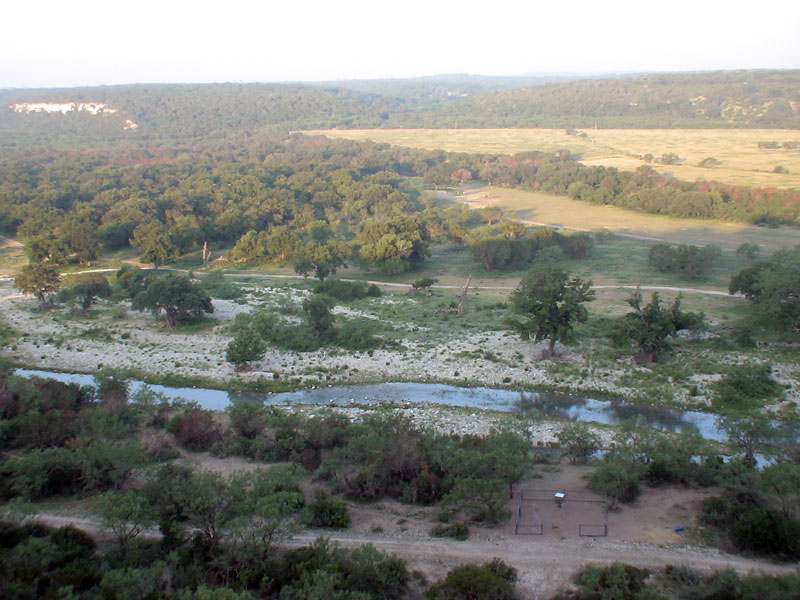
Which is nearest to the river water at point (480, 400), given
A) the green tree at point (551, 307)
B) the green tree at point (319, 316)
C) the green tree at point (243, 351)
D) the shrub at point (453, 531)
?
the green tree at point (243, 351)

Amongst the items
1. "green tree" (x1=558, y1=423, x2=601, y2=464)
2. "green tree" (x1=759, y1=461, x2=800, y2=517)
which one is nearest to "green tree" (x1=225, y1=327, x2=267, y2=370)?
"green tree" (x1=558, y1=423, x2=601, y2=464)

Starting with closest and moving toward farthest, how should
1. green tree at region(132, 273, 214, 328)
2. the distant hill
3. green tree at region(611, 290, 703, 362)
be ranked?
green tree at region(611, 290, 703, 362), green tree at region(132, 273, 214, 328), the distant hill

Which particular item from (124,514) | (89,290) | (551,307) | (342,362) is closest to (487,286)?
(551,307)

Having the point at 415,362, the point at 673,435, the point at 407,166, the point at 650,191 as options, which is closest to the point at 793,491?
the point at 673,435

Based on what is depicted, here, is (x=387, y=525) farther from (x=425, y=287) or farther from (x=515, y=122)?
(x=515, y=122)

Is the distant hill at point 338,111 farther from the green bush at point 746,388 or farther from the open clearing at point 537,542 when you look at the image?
the open clearing at point 537,542

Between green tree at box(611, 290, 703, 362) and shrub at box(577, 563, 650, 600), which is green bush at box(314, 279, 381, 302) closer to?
green tree at box(611, 290, 703, 362)
